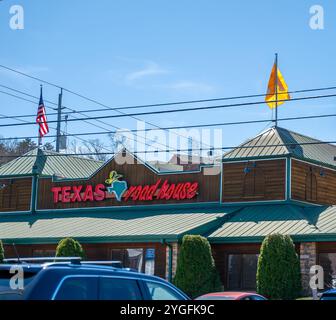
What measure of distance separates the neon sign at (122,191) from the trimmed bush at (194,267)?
5.30 m

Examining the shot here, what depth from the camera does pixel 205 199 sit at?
32.0m

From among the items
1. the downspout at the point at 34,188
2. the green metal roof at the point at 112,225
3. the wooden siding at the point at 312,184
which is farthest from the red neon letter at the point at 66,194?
the wooden siding at the point at 312,184

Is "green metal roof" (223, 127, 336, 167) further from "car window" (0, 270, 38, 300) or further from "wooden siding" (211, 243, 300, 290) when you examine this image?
"car window" (0, 270, 38, 300)

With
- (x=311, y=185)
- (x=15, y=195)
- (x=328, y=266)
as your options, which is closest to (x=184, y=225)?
(x=328, y=266)

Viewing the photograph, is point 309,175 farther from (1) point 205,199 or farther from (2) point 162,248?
(2) point 162,248

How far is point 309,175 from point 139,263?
28.0 feet

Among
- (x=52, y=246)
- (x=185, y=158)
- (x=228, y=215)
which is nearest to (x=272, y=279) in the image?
(x=228, y=215)

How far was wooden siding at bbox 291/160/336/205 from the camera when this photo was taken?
30.4m

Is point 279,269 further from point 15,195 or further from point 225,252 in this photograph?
point 15,195

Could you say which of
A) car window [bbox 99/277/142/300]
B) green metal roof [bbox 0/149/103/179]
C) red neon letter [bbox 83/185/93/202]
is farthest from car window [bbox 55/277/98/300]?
green metal roof [bbox 0/149/103/179]

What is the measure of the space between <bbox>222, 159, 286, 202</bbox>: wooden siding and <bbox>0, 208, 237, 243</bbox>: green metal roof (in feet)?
3.12

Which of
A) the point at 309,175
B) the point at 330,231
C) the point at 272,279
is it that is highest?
the point at 309,175

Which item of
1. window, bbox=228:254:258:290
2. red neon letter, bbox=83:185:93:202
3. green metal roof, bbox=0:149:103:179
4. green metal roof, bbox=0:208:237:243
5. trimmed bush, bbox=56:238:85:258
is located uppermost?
green metal roof, bbox=0:149:103:179

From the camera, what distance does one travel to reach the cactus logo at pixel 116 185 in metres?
34.5
